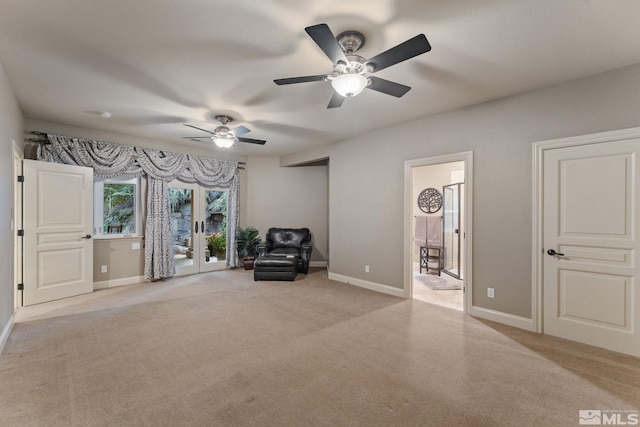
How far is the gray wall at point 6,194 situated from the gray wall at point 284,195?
416 cm

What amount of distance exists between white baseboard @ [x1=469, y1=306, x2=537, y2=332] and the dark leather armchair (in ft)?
10.9

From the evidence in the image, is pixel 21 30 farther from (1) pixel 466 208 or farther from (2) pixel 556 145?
(2) pixel 556 145

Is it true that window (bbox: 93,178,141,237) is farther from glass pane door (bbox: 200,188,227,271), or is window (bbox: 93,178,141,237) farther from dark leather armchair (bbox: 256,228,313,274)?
dark leather armchair (bbox: 256,228,313,274)

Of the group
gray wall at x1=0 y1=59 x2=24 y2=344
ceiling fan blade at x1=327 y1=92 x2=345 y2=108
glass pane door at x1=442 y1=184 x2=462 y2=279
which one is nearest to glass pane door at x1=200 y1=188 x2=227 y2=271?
gray wall at x1=0 y1=59 x2=24 y2=344

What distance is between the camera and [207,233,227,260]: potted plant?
20.9ft

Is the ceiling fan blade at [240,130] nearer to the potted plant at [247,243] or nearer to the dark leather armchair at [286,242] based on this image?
the dark leather armchair at [286,242]

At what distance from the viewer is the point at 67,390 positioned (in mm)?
2045

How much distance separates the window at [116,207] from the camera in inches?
193

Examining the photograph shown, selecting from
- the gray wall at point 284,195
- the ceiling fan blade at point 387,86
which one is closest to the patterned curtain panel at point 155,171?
the gray wall at point 284,195

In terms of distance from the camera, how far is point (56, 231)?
13.7ft

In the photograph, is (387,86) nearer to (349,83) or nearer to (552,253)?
(349,83)

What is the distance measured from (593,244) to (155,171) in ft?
21.4

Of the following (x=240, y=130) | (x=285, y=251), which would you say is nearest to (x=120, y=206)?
(x=240, y=130)

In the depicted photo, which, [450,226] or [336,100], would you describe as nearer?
[336,100]
